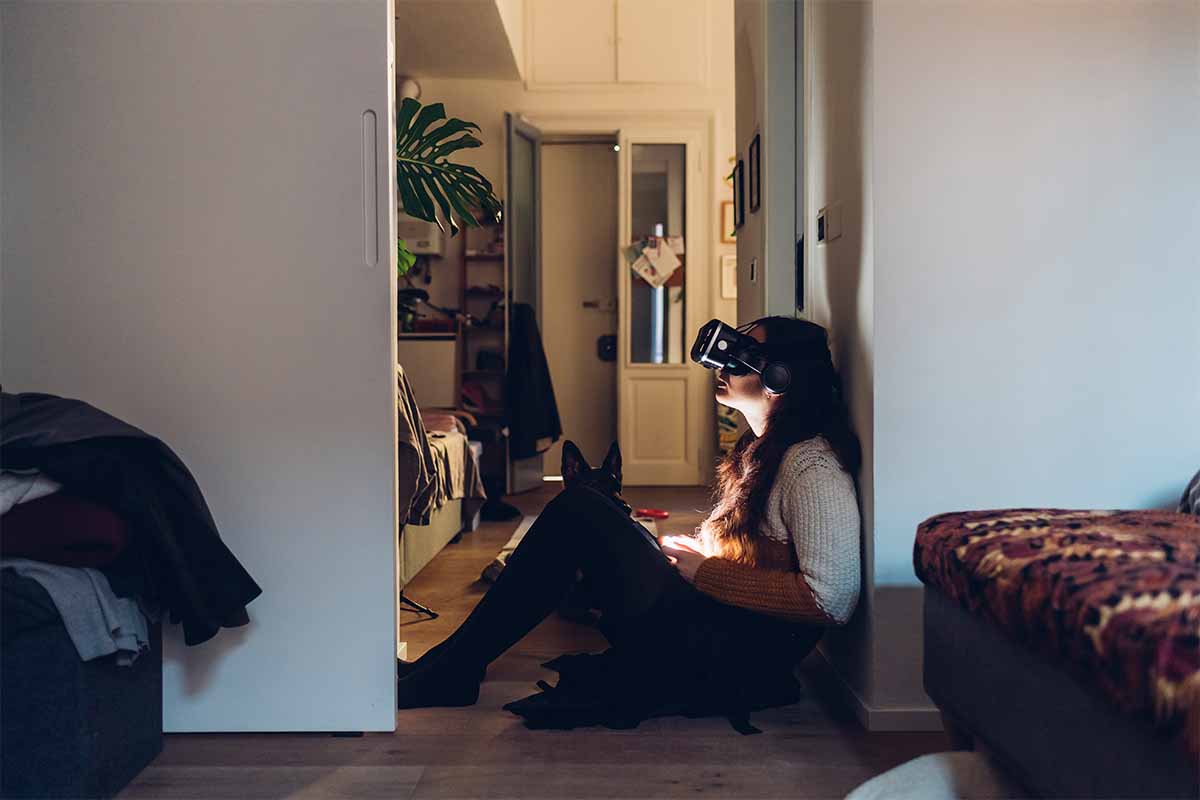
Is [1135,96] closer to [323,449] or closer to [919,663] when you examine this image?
[919,663]

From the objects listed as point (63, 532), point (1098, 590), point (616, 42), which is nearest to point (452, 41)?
point (616, 42)

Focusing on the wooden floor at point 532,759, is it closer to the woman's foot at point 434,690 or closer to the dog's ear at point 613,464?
the woman's foot at point 434,690

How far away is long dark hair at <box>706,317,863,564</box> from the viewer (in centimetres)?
221

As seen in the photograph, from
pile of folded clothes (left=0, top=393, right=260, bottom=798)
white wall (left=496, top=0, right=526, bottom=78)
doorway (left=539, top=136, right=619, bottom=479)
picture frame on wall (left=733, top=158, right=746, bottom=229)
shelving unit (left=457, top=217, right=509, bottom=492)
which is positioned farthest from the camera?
doorway (left=539, top=136, right=619, bottom=479)

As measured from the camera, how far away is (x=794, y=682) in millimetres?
2316

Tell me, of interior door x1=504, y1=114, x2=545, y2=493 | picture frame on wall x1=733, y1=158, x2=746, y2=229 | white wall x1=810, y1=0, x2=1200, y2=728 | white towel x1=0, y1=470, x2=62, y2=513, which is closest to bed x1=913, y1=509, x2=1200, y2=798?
white wall x1=810, y1=0, x2=1200, y2=728

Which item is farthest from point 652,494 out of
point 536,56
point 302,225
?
point 302,225

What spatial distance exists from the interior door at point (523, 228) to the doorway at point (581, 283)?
24.4 inches

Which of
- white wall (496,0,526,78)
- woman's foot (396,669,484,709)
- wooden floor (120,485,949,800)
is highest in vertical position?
white wall (496,0,526,78)

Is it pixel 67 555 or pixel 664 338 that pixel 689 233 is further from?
pixel 67 555

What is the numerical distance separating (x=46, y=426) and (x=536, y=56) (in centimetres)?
517

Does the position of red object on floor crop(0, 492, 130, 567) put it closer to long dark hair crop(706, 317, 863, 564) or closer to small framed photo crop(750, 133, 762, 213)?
long dark hair crop(706, 317, 863, 564)

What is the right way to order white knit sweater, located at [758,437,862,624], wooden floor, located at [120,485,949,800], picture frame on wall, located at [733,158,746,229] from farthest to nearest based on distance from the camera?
picture frame on wall, located at [733,158,746,229]
white knit sweater, located at [758,437,862,624]
wooden floor, located at [120,485,949,800]

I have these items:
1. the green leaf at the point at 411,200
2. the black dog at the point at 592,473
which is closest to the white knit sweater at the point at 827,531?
the black dog at the point at 592,473
